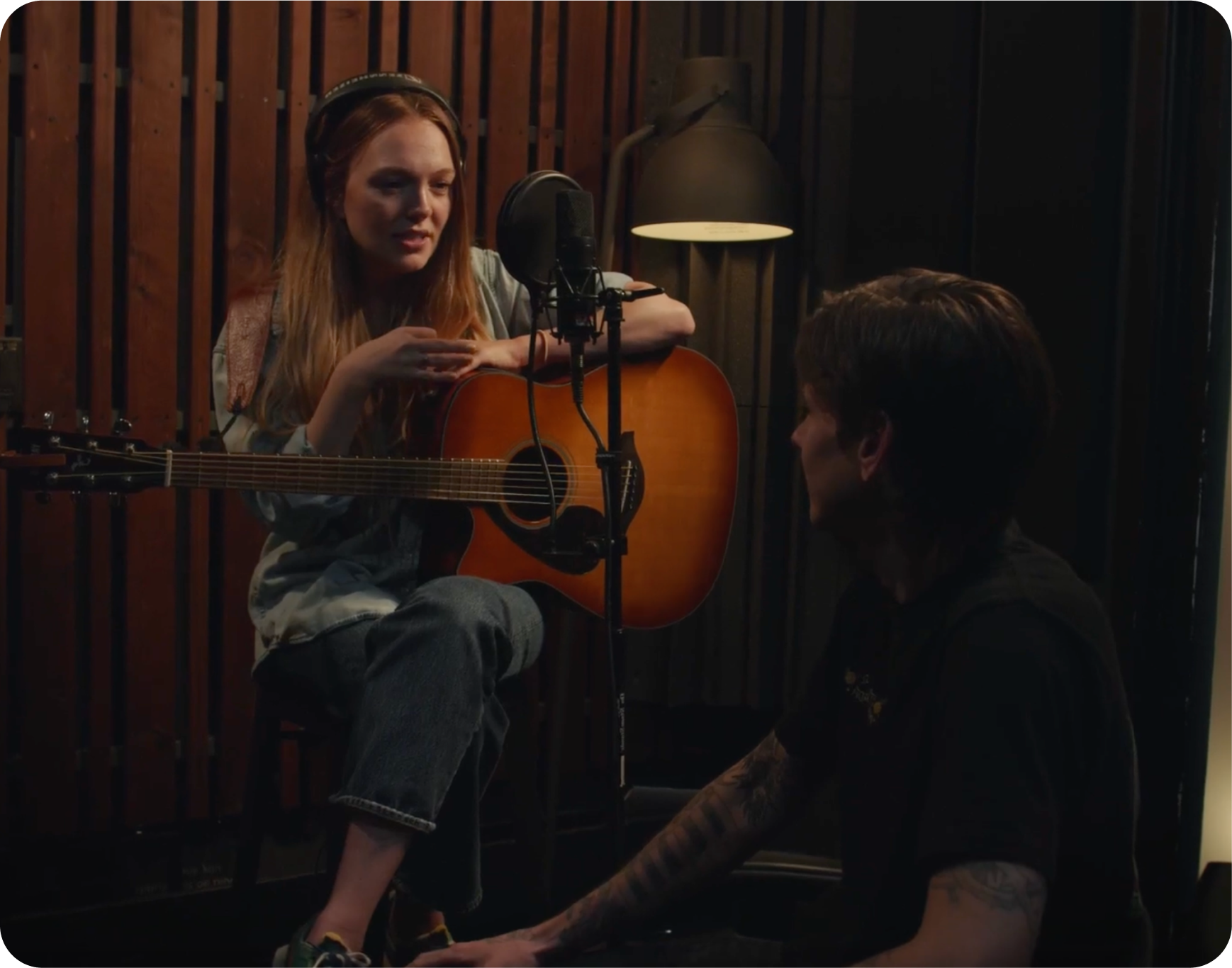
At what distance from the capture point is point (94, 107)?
2.85 meters

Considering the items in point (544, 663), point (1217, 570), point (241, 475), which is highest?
point (241, 475)

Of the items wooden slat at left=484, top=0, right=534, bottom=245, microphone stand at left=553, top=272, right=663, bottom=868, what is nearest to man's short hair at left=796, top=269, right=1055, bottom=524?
microphone stand at left=553, top=272, right=663, bottom=868

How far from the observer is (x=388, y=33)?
3.21m

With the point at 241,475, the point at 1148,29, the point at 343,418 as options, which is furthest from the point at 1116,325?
the point at 241,475

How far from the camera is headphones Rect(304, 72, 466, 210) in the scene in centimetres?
241

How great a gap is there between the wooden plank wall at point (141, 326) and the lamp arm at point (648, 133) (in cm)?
54

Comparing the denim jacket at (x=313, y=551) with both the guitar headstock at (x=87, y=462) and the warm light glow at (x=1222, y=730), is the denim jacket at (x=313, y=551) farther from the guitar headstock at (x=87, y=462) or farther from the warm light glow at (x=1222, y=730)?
the warm light glow at (x=1222, y=730)

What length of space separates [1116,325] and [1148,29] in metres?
0.50

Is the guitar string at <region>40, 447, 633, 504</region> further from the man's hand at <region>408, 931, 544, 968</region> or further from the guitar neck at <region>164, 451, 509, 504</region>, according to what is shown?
the man's hand at <region>408, 931, 544, 968</region>

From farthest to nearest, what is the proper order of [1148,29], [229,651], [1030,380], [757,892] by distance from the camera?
[229,651] < [1148,29] < [757,892] < [1030,380]

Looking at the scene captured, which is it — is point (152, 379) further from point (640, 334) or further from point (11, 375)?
point (640, 334)

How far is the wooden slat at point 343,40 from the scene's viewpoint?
3.12 meters

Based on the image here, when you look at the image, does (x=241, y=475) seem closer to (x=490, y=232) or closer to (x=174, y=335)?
(x=174, y=335)

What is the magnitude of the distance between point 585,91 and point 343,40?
2.28 ft
